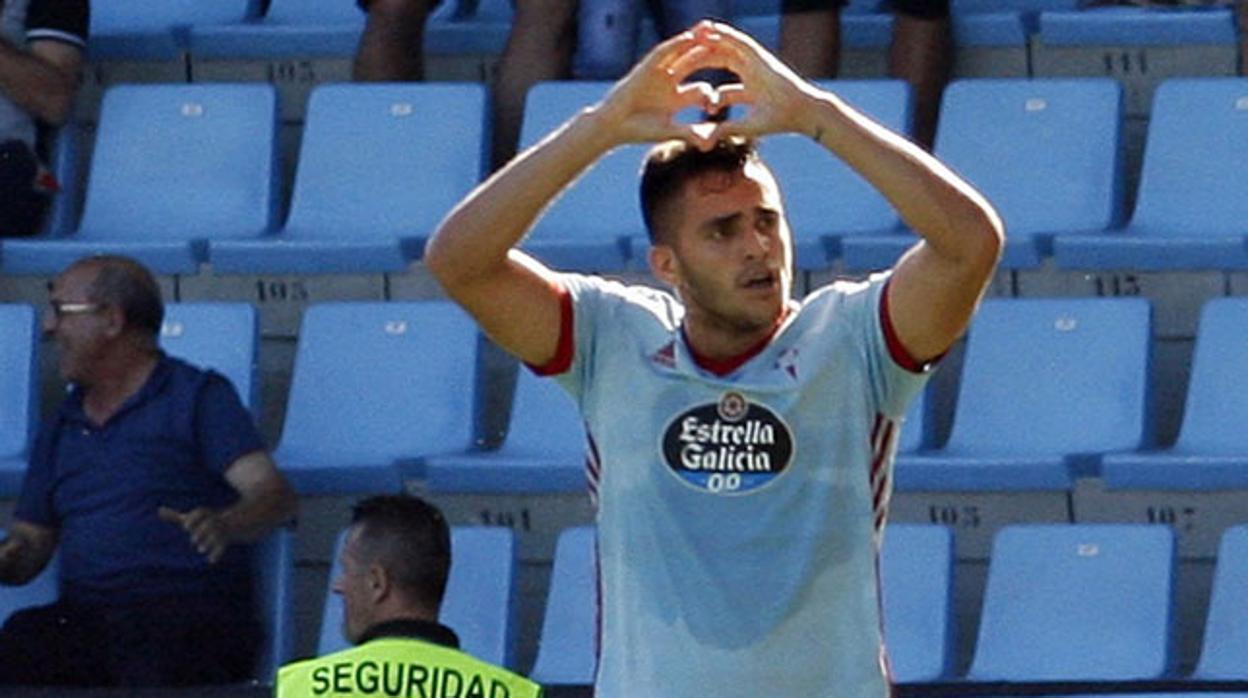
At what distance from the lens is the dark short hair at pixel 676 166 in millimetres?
4094

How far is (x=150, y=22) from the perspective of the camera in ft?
29.6

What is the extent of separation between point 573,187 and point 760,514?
4.01 meters

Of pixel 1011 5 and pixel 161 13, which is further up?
pixel 1011 5

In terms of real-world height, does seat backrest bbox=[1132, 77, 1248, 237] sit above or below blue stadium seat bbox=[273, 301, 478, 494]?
above

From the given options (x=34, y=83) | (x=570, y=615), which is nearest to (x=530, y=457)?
(x=570, y=615)

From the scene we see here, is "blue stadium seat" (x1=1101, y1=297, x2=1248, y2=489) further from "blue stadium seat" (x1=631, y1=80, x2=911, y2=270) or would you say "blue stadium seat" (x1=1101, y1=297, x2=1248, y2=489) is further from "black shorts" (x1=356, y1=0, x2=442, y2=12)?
"black shorts" (x1=356, y1=0, x2=442, y2=12)

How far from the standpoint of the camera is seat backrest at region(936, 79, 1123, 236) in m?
7.61

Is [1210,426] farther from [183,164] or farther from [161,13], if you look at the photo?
[161,13]

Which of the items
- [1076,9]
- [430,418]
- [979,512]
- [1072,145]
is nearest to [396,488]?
[430,418]

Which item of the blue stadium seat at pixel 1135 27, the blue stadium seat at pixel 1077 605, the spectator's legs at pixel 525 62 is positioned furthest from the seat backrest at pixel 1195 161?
the spectator's legs at pixel 525 62

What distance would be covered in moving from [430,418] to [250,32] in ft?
5.86

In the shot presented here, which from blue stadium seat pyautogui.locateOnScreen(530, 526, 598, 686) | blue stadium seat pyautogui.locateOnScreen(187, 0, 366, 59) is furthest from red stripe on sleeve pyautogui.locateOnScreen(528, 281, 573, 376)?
blue stadium seat pyautogui.locateOnScreen(187, 0, 366, 59)

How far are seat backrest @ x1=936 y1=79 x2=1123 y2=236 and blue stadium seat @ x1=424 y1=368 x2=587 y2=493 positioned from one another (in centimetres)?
113

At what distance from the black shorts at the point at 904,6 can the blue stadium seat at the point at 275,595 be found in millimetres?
1840
